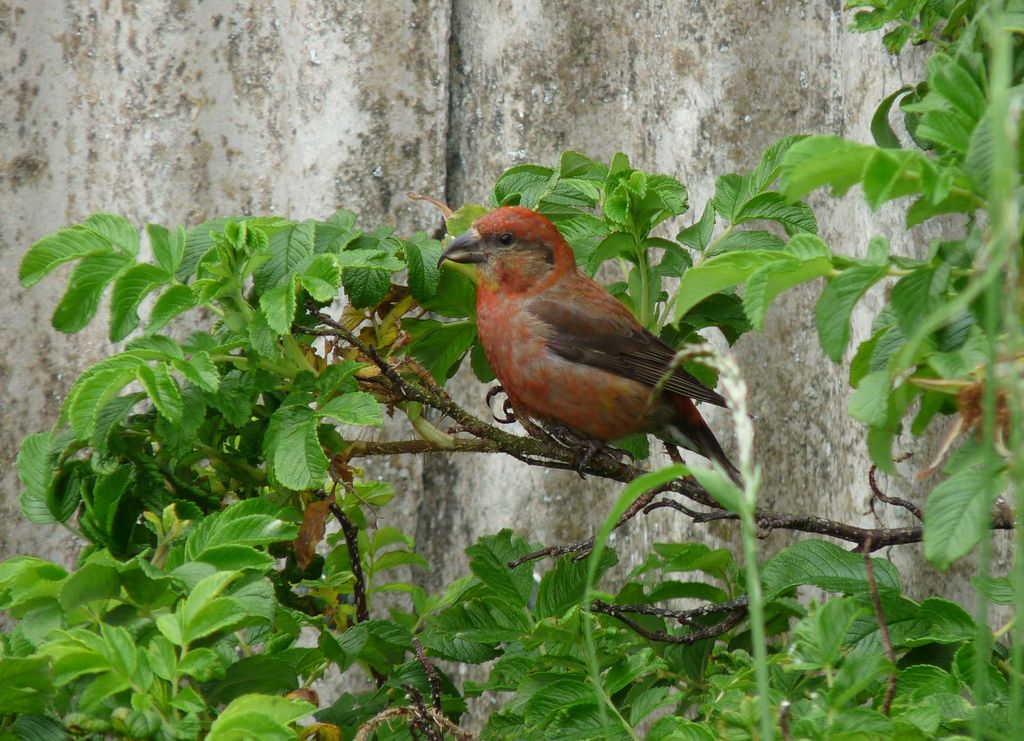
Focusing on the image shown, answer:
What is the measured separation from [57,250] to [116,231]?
4.3 inches

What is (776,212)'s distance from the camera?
246 cm

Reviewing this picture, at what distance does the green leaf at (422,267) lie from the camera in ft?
7.78

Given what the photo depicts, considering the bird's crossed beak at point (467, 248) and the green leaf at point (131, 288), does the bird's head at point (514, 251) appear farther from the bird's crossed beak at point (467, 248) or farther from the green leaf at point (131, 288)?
the green leaf at point (131, 288)

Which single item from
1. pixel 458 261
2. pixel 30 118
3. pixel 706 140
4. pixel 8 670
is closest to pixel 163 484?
pixel 8 670

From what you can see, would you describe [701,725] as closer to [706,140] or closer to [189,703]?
[189,703]

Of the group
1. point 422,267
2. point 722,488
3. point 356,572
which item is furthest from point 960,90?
point 356,572

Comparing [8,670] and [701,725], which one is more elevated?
[8,670]

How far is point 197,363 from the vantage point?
1981 mm

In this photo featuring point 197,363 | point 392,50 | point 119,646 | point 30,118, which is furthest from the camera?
point 392,50

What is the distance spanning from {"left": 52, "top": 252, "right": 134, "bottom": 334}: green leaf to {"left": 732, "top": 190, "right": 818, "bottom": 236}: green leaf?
1227 mm

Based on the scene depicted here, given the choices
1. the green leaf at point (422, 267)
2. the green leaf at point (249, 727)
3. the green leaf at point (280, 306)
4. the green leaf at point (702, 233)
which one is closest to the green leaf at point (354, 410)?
the green leaf at point (280, 306)

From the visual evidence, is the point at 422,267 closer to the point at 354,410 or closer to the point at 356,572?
the point at 354,410

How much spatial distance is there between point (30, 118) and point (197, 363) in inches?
66.5

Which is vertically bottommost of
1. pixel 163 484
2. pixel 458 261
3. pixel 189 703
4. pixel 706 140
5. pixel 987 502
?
pixel 189 703
